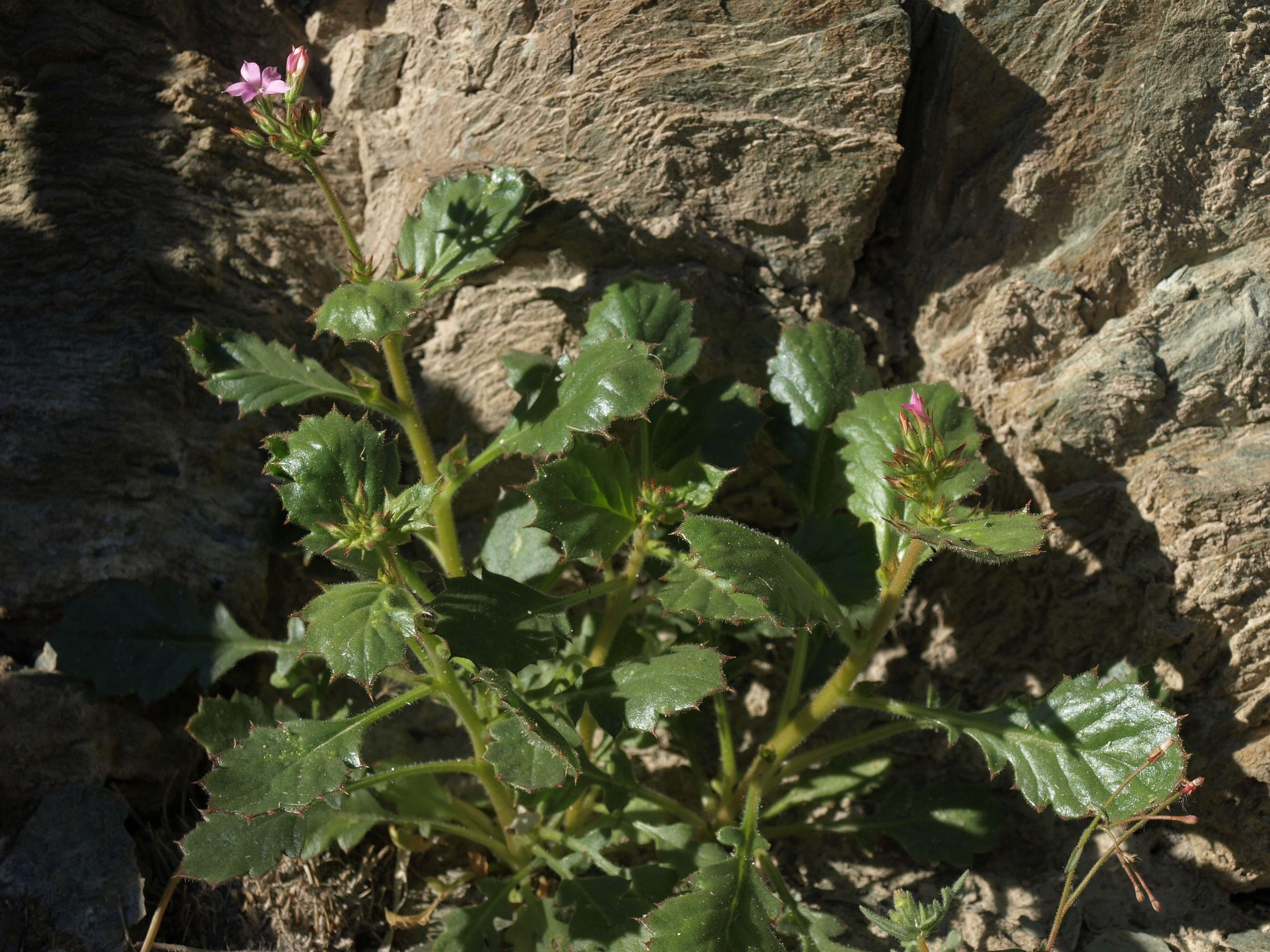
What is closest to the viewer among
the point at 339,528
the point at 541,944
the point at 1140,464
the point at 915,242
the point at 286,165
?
the point at 339,528

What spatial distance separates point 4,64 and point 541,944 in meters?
2.89

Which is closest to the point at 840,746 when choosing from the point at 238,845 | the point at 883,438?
the point at 883,438

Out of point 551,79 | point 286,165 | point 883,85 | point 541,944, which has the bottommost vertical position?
point 541,944

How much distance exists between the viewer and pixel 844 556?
95.9 inches

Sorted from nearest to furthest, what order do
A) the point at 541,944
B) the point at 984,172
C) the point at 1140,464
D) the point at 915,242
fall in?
1. the point at 541,944
2. the point at 1140,464
3. the point at 984,172
4. the point at 915,242

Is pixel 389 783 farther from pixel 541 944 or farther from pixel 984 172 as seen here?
pixel 984 172

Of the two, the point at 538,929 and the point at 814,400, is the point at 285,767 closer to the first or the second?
the point at 538,929

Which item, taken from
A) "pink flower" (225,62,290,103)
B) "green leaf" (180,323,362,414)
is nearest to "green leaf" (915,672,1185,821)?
"green leaf" (180,323,362,414)

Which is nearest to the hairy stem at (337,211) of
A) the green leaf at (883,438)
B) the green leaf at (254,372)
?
the green leaf at (254,372)

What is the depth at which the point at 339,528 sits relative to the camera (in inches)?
74.3

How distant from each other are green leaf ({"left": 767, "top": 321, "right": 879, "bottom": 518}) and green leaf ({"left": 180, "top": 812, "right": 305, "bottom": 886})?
4.93 ft

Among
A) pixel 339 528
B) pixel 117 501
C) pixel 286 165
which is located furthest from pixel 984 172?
pixel 117 501

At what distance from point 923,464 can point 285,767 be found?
148cm

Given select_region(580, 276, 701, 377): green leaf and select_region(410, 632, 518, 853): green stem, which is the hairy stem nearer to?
select_region(580, 276, 701, 377): green leaf
